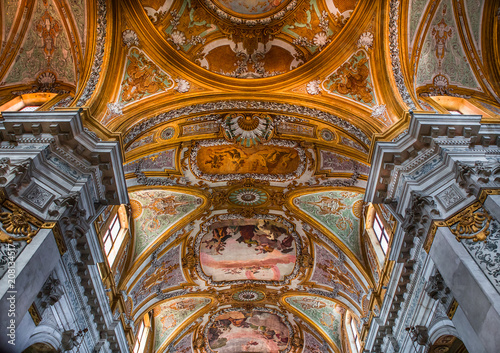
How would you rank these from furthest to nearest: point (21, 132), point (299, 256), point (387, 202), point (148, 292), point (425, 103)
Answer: point (299, 256), point (148, 292), point (425, 103), point (387, 202), point (21, 132)

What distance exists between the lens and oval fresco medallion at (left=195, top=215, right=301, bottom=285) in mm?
16375

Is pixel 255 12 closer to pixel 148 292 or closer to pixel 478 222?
pixel 478 222

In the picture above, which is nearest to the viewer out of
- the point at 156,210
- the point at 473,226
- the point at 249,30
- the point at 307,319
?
the point at 473,226

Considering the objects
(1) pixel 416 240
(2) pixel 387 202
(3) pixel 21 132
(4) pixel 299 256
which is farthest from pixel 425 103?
(3) pixel 21 132

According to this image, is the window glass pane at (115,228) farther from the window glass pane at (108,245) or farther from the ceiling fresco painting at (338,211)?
the ceiling fresco painting at (338,211)

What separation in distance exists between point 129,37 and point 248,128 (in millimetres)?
4588

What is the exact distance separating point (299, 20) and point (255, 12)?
1.41 meters

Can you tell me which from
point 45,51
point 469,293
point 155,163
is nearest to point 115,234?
point 155,163

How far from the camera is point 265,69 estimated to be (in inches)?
501

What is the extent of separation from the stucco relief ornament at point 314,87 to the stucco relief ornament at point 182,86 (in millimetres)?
3808

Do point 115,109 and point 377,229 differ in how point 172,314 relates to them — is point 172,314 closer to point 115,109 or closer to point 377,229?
point 377,229

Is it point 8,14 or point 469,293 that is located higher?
point 8,14

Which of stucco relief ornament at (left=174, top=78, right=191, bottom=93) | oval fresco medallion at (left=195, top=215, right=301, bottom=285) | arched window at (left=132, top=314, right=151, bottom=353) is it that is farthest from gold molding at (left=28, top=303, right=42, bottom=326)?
arched window at (left=132, top=314, right=151, bottom=353)

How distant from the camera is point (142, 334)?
17.2 meters
